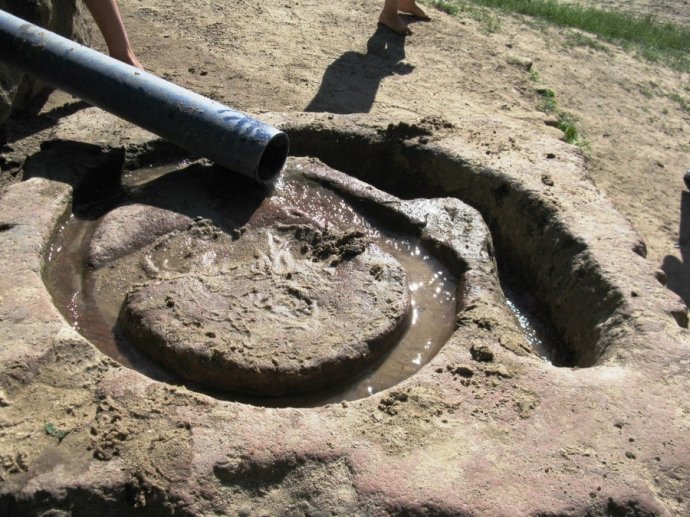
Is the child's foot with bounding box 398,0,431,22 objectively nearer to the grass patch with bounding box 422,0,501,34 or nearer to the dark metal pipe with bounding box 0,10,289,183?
the grass patch with bounding box 422,0,501,34

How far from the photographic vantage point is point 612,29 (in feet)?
29.4

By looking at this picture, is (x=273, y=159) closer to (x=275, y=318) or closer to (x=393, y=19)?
(x=275, y=318)

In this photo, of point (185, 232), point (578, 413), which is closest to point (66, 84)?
point (185, 232)

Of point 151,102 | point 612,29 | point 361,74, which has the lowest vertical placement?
point 361,74

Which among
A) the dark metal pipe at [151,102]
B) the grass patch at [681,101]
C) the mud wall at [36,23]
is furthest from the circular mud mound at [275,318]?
the grass patch at [681,101]

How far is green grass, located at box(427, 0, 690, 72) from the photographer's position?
27.4ft

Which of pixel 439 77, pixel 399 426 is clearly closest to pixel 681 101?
pixel 439 77

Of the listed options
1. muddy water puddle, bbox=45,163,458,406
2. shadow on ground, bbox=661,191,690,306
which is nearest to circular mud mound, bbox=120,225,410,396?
muddy water puddle, bbox=45,163,458,406

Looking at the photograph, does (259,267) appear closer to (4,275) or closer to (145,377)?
(145,377)

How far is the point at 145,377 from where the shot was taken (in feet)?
7.90

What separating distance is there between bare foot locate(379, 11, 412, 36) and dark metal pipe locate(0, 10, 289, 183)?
378cm

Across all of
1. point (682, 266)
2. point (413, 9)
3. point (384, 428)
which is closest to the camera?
point (384, 428)

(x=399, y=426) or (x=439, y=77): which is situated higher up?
(x=399, y=426)

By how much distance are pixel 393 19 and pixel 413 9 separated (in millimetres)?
530
